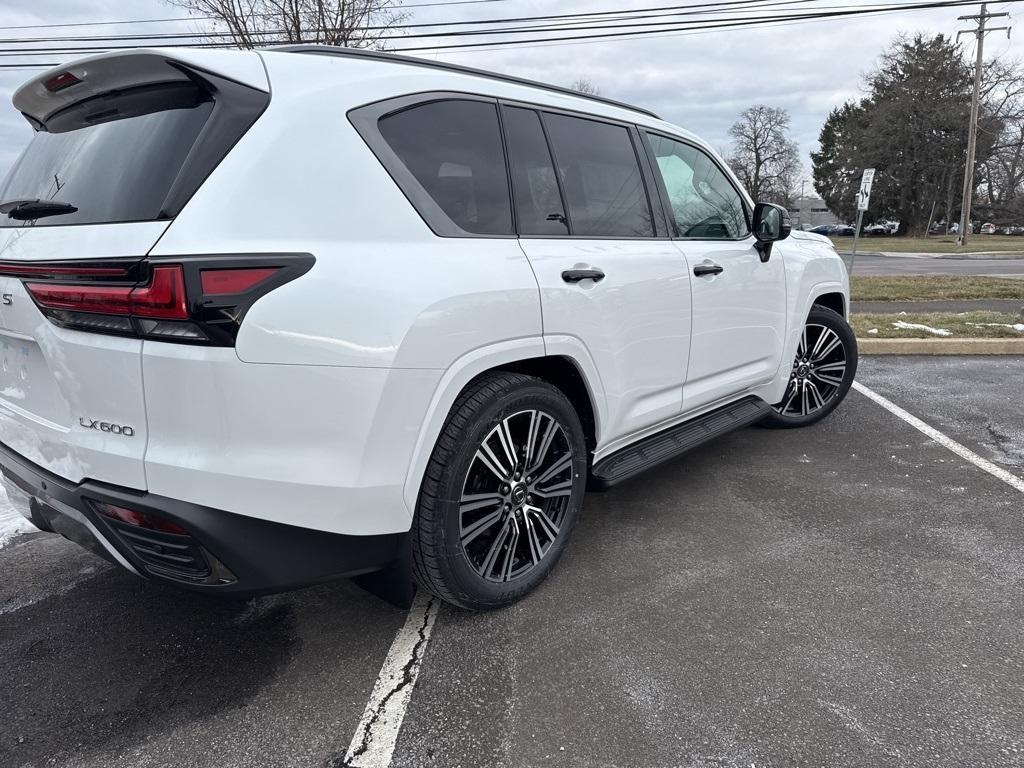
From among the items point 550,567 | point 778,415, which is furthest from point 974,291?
point 550,567

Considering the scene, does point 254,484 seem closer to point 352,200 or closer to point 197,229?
point 197,229

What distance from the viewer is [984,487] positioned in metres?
3.83

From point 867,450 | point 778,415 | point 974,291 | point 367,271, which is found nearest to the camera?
point 367,271

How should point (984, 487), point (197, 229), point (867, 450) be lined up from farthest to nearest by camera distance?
point (867, 450)
point (984, 487)
point (197, 229)

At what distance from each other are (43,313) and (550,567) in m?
1.96

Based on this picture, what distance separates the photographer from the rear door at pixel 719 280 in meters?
3.40

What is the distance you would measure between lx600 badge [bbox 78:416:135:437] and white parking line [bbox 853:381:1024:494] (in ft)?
13.9

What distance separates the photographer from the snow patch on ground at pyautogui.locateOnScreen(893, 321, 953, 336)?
7.74 meters

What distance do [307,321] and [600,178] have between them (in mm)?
1699

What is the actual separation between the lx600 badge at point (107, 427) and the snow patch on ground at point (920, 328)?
819cm

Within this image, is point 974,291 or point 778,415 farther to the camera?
point 974,291

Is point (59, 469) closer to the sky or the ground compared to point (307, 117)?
closer to the ground

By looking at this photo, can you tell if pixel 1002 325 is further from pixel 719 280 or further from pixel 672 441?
pixel 672 441

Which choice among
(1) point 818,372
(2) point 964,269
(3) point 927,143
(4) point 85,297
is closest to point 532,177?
(4) point 85,297
